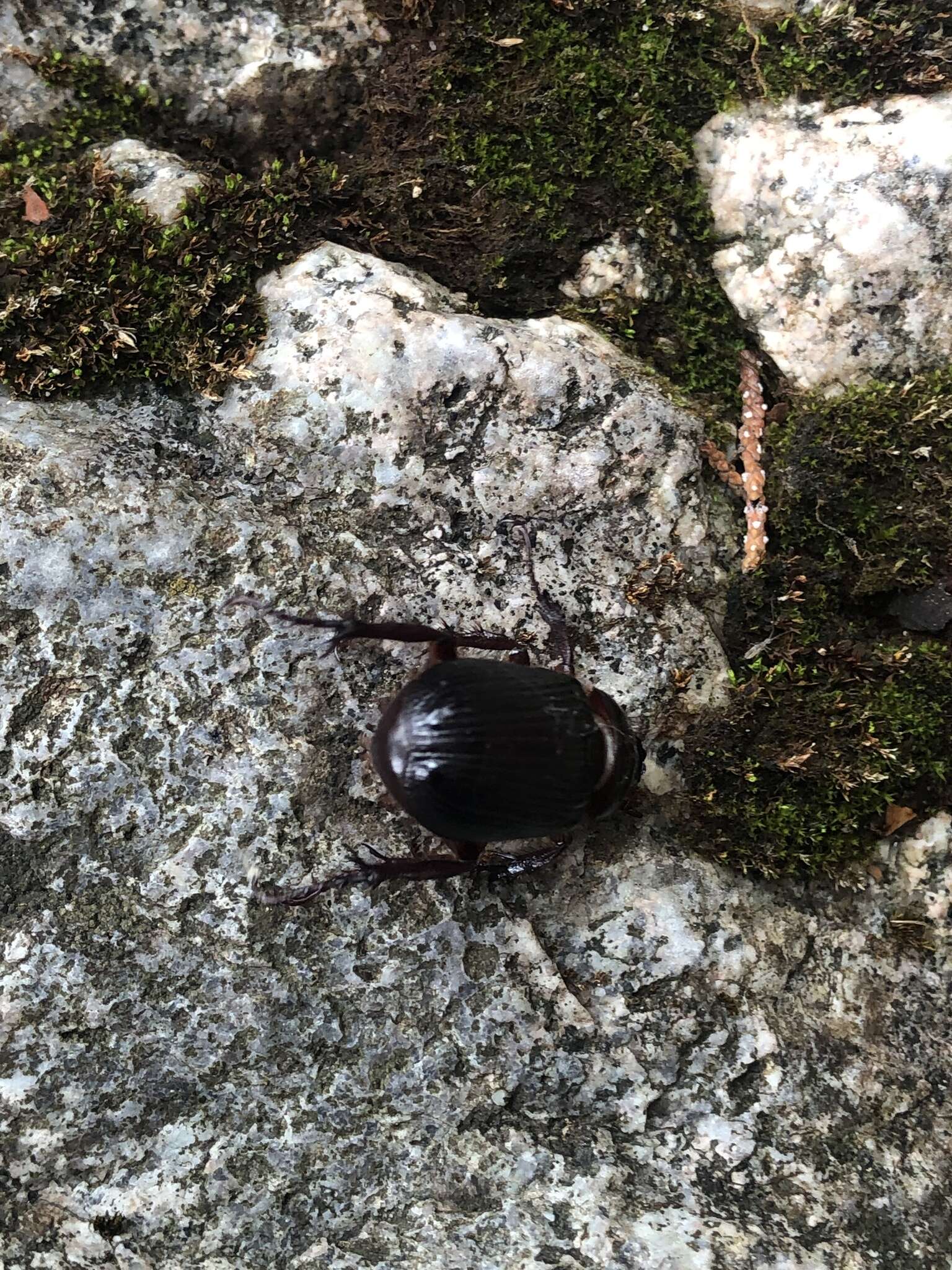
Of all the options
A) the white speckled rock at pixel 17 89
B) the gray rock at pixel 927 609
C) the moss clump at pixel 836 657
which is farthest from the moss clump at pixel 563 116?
the white speckled rock at pixel 17 89

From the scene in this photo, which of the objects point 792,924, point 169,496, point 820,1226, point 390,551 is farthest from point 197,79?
point 820,1226

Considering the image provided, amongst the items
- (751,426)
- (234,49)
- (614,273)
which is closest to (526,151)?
(614,273)

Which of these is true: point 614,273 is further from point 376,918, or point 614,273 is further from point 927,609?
point 376,918

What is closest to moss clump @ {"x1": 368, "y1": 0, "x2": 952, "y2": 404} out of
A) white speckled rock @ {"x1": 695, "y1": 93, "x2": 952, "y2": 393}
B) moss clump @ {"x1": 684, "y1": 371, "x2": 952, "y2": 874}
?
white speckled rock @ {"x1": 695, "y1": 93, "x2": 952, "y2": 393}

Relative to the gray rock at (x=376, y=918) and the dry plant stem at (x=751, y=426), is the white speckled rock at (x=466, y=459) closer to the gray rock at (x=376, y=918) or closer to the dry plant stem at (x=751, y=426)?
the gray rock at (x=376, y=918)

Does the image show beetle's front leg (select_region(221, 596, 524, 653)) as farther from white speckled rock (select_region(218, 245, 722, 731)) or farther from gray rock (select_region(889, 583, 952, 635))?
gray rock (select_region(889, 583, 952, 635))

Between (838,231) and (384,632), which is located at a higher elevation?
(838,231)
